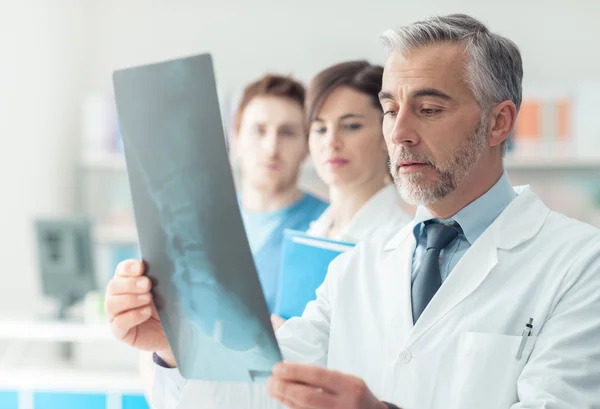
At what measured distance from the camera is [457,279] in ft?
4.48

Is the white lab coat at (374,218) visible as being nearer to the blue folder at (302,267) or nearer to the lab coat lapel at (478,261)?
the blue folder at (302,267)

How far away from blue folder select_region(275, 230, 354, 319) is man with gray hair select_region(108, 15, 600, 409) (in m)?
0.31

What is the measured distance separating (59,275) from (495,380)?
265cm

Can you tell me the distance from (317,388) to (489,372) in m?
0.34

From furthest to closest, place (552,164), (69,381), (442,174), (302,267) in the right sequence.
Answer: (552,164), (69,381), (302,267), (442,174)

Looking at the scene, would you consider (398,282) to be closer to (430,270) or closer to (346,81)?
(430,270)

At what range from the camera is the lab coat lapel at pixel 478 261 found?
1.35 m

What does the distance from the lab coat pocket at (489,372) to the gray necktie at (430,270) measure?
140mm

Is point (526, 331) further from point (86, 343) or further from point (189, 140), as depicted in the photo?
point (86, 343)

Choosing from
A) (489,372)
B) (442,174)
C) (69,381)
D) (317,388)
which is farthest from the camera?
(69,381)

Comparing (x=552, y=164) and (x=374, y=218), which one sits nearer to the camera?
(x=374, y=218)

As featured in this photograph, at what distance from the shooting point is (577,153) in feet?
14.3

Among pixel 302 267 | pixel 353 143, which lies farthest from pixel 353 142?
pixel 302 267

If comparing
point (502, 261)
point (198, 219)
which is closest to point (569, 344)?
point (502, 261)
